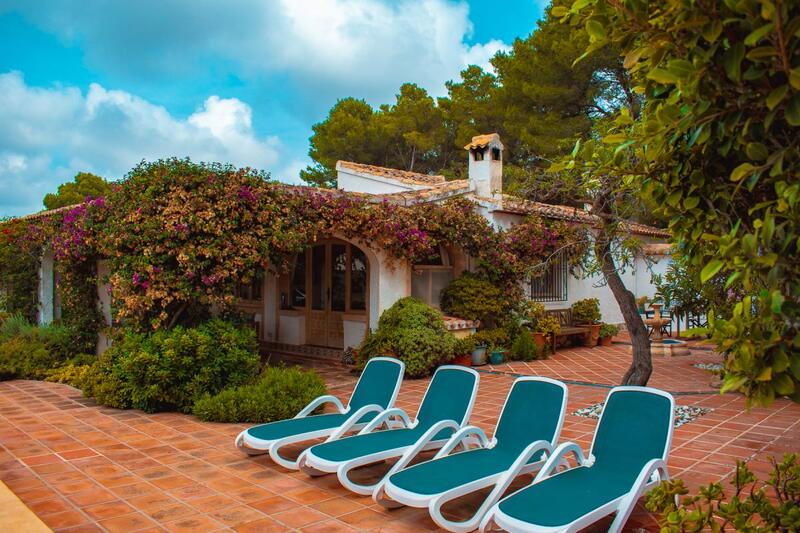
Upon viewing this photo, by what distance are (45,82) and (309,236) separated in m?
6.03

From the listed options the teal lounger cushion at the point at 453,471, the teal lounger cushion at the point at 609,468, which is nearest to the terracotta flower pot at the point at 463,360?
the teal lounger cushion at the point at 453,471

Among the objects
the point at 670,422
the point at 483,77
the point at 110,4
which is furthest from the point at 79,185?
the point at 670,422

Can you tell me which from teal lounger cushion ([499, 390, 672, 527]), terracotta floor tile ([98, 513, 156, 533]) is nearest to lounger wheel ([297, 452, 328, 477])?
terracotta floor tile ([98, 513, 156, 533])

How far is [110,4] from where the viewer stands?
9.97 meters

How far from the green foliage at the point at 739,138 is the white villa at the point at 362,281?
9.66m

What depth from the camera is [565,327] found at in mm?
16359

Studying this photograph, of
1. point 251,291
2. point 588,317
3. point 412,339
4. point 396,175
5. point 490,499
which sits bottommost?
point 490,499

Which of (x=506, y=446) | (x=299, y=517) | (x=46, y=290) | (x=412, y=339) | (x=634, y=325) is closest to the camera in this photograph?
(x=299, y=517)

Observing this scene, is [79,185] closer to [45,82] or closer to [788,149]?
[45,82]

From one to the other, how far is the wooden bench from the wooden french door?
202 inches

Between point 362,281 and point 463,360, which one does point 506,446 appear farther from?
point 362,281

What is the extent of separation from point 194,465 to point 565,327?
11977 millimetres

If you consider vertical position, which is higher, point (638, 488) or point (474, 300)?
point (474, 300)

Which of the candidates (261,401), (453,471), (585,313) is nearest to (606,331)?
(585,313)
